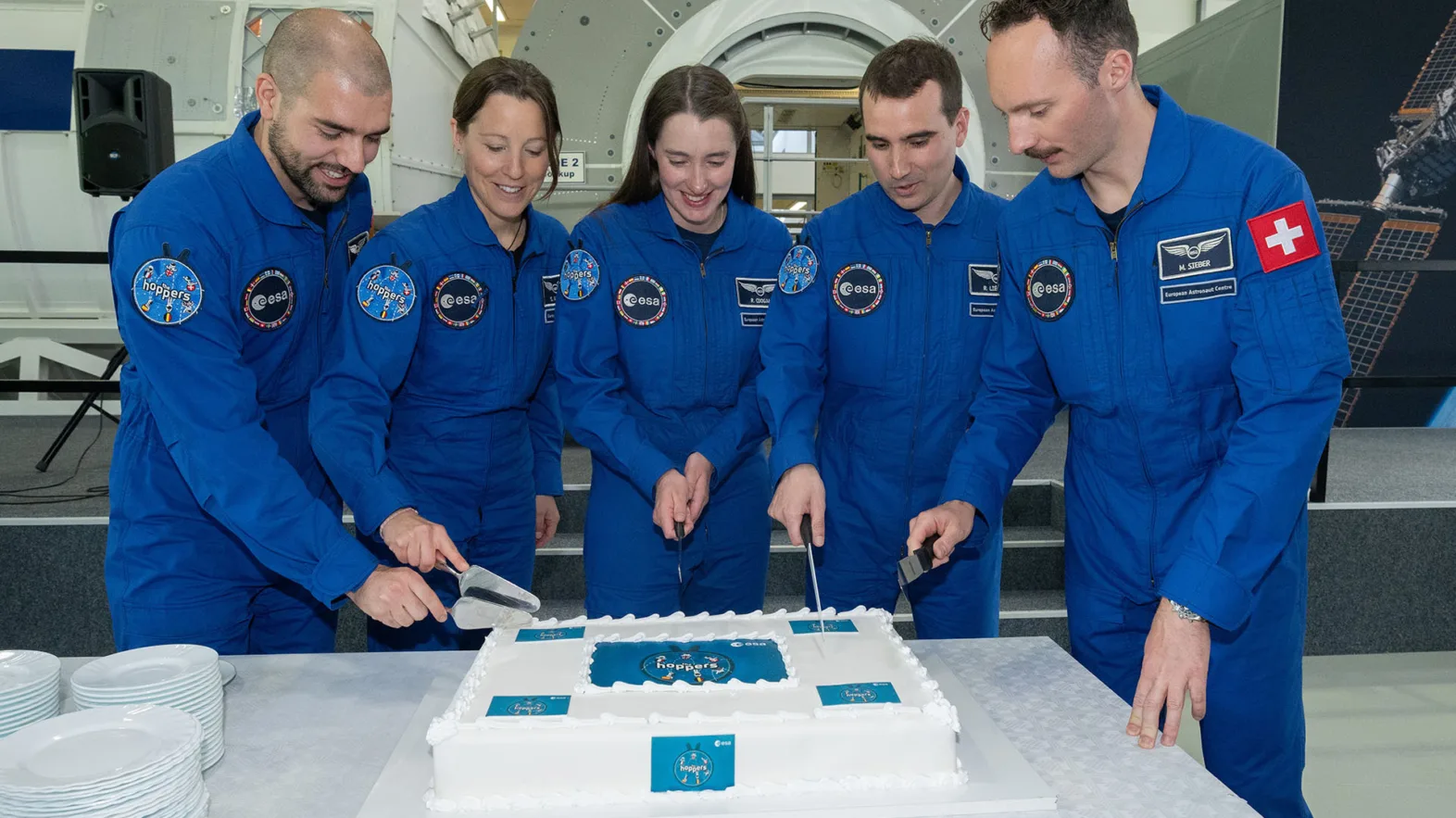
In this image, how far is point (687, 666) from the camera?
1.12 m

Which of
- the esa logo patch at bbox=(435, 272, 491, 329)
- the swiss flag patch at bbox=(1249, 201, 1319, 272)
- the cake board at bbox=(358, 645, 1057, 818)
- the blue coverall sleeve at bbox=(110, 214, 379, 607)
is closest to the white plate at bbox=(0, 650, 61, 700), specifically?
the blue coverall sleeve at bbox=(110, 214, 379, 607)

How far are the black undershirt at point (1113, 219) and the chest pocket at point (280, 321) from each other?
50.4 inches

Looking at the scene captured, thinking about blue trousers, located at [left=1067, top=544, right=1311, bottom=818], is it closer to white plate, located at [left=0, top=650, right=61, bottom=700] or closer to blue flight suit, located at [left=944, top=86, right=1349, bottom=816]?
blue flight suit, located at [left=944, top=86, right=1349, bottom=816]

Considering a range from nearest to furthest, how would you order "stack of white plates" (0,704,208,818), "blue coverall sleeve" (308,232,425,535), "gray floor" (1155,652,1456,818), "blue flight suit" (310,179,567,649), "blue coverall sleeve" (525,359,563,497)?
"stack of white plates" (0,704,208,818), "blue coverall sleeve" (308,232,425,535), "blue flight suit" (310,179,567,649), "blue coverall sleeve" (525,359,563,497), "gray floor" (1155,652,1456,818)

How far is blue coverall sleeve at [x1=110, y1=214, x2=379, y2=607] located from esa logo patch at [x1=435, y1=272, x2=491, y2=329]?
404 mm

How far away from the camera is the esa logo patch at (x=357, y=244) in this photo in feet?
5.91

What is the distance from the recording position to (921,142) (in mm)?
1728

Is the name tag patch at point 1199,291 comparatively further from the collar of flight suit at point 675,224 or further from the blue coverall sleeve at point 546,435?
the blue coverall sleeve at point 546,435

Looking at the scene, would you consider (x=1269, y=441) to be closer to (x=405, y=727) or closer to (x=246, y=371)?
(x=405, y=727)

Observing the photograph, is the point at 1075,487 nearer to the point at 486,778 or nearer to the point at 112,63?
the point at 486,778

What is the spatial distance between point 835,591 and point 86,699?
1.24 metres

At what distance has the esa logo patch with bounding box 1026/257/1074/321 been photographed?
1.45 metres

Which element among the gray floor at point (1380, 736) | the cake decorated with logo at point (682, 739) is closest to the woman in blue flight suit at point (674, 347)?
the cake decorated with logo at point (682, 739)

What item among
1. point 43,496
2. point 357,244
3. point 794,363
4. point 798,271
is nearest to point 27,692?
point 357,244
